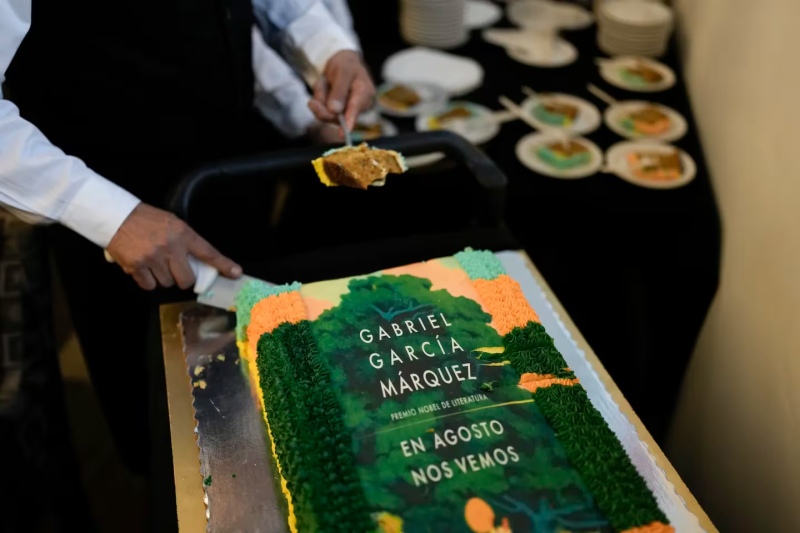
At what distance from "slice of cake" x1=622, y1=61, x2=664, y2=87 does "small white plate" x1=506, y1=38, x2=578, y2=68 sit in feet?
0.52

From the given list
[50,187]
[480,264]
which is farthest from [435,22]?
[50,187]

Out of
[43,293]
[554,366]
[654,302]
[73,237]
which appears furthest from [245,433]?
[654,302]

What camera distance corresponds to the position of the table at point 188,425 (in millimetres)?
729

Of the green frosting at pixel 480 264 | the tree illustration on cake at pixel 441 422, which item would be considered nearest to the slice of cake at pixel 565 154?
the green frosting at pixel 480 264

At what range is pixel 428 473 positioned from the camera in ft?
2.30

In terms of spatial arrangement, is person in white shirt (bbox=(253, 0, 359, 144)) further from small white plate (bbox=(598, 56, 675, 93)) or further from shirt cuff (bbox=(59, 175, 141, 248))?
small white plate (bbox=(598, 56, 675, 93))

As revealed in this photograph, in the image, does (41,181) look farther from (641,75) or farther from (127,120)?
(641,75)

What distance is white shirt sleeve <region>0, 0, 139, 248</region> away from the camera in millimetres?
894

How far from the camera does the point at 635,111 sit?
178cm

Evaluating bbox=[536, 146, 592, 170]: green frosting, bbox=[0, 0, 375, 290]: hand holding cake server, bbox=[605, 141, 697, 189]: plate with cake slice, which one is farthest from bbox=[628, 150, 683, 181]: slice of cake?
bbox=[0, 0, 375, 290]: hand holding cake server

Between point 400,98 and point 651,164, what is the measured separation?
24.7 inches

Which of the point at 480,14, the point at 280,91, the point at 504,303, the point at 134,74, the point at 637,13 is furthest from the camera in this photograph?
the point at 480,14

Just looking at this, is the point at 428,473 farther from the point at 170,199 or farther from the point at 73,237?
the point at 73,237

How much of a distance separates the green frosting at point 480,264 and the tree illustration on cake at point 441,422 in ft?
0.19
